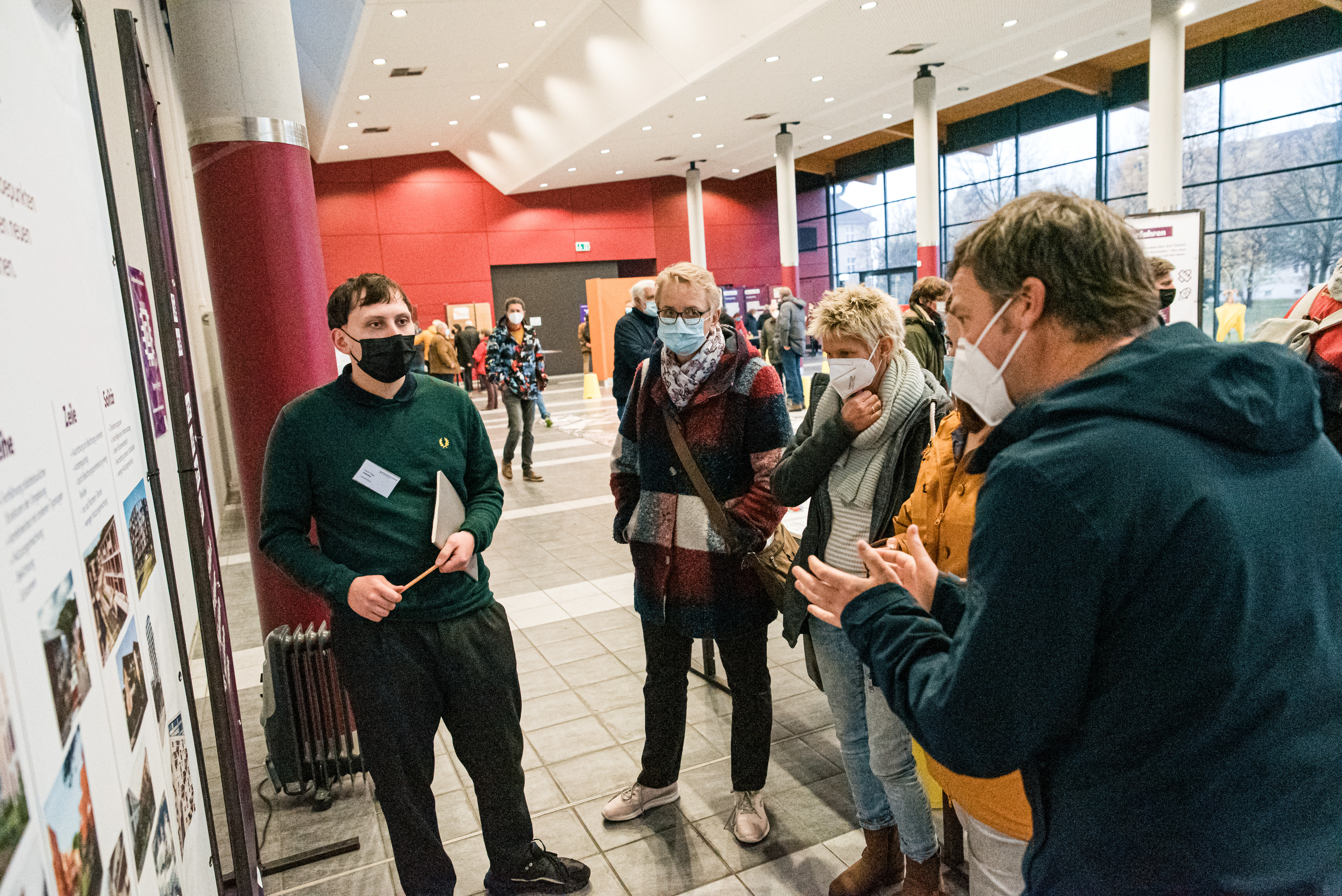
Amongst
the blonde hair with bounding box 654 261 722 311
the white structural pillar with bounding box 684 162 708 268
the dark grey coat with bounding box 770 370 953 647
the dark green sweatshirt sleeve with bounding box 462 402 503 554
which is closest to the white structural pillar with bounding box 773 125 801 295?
the white structural pillar with bounding box 684 162 708 268

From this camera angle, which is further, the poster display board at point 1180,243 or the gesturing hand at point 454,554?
the poster display board at point 1180,243

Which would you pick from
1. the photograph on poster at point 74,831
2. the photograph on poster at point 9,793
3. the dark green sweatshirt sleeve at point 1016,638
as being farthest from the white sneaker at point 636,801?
the photograph on poster at point 9,793

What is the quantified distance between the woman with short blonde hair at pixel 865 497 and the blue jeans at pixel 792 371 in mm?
9747

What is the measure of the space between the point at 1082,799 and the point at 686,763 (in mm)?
2268

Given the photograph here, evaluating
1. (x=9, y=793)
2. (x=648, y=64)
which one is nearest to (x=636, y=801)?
(x=9, y=793)

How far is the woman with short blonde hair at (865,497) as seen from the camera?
2.17 metres

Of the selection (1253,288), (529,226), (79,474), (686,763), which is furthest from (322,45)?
(1253,288)

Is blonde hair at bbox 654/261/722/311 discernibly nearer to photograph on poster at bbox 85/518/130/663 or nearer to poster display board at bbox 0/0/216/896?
poster display board at bbox 0/0/216/896

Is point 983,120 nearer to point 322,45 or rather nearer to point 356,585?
point 322,45

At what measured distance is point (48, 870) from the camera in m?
0.74

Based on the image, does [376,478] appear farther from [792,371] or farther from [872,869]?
[792,371]

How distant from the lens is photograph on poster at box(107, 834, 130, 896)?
3.00ft

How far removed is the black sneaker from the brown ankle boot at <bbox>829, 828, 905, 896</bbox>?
732 mm

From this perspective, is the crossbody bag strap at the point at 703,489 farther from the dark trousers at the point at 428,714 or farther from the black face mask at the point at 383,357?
the black face mask at the point at 383,357
